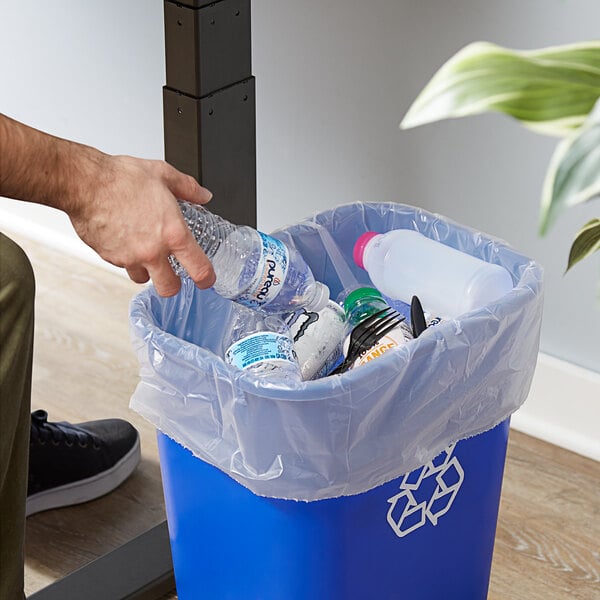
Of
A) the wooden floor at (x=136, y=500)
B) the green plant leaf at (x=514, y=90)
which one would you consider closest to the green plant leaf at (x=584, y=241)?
the green plant leaf at (x=514, y=90)

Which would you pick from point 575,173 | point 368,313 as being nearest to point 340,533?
point 368,313

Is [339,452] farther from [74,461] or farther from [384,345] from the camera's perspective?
[74,461]

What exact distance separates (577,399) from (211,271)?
79cm

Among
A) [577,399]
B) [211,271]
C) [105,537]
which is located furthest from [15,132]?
[577,399]

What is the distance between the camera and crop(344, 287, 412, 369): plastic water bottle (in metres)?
0.97

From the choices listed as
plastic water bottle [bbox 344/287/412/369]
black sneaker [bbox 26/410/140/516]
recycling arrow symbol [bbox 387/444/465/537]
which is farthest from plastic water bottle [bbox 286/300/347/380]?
black sneaker [bbox 26/410/140/516]

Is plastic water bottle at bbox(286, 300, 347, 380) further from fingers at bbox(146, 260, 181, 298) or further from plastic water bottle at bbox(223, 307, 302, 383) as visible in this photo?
fingers at bbox(146, 260, 181, 298)

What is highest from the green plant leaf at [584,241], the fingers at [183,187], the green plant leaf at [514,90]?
the green plant leaf at [514,90]

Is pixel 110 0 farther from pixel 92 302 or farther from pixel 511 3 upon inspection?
pixel 511 3

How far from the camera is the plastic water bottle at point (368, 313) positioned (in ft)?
3.18

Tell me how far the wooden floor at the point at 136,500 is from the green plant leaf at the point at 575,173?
2.94 feet

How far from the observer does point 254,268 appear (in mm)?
970

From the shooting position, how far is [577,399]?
152 centimetres

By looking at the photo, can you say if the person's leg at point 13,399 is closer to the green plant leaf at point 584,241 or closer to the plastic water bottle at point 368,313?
the plastic water bottle at point 368,313
